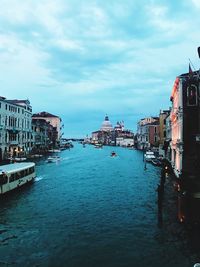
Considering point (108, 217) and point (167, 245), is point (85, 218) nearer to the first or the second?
point (108, 217)

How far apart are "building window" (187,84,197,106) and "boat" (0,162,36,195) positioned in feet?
65.0

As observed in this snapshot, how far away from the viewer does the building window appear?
3539 cm

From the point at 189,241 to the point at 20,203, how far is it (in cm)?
1441

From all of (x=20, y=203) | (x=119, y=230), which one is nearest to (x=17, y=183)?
(x=20, y=203)

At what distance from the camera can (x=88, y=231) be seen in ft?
60.3

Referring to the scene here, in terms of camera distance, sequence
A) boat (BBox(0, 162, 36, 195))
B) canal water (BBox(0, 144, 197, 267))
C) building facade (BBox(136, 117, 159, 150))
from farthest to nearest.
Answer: building facade (BBox(136, 117, 159, 150)) → boat (BBox(0, 162, 36, 195)) → canal water (BBox(0, 144, 197, 267))

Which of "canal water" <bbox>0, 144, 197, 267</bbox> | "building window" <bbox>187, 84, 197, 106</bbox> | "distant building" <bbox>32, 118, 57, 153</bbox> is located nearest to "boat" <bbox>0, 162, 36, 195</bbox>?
"canal water" <bbox>0, 144, 197, 267</bbox>

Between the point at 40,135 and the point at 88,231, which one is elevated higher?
the point at 40,135

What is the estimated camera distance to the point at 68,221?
20438 mm

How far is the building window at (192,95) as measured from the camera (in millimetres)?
35391

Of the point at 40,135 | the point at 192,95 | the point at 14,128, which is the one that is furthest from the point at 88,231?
the point at 40,135

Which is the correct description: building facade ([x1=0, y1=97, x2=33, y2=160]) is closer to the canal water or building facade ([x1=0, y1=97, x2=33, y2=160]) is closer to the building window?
the canal water

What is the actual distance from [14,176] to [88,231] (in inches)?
538

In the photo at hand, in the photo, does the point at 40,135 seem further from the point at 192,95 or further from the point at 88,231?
the point at 88,231
